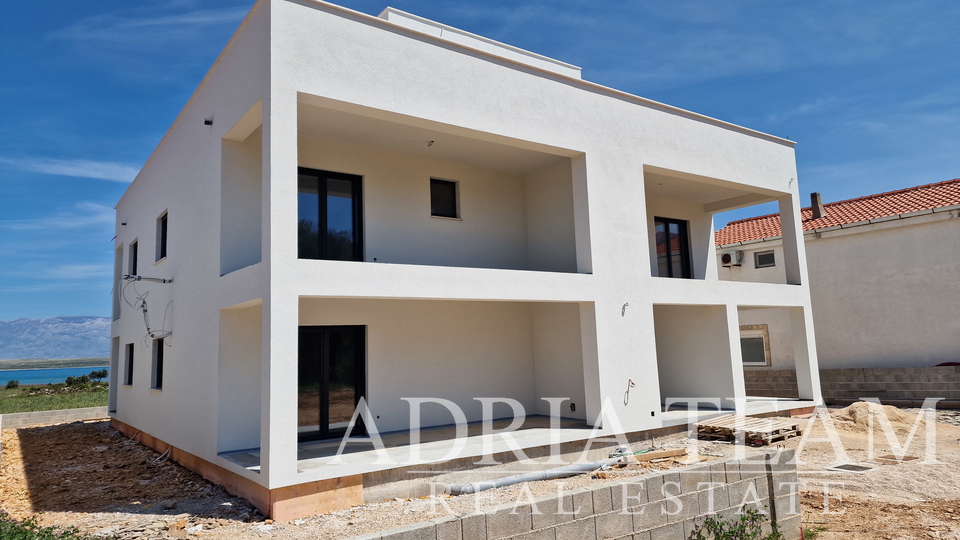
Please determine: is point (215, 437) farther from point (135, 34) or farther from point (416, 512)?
point (135, 34)

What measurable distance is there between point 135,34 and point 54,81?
1545cm

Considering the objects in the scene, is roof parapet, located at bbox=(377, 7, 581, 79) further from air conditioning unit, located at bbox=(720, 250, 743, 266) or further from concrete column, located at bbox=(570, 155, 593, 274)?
air conditioning unit, located at bbox=(720, 250, 743, 266)

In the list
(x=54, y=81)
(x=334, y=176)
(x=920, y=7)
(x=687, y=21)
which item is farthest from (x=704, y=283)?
(x=54, y=81)

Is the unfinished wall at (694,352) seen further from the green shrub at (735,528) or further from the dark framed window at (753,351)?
the green shrub at (735,528)

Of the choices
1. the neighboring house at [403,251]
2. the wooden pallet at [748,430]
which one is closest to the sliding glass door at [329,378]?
the neighboring house at [403,251]

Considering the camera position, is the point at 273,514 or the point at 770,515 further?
the point at 273,514

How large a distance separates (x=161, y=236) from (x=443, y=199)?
6.81 meters

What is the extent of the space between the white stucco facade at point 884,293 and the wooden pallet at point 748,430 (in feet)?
25.8

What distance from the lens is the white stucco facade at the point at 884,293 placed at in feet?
53.2

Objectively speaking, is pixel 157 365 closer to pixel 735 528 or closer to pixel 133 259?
pixel 133 259

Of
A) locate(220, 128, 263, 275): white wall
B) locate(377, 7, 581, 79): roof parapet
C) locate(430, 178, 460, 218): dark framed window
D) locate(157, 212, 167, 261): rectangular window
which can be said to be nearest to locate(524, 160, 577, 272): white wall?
locate(430, 178, 460, 218): dark framed window

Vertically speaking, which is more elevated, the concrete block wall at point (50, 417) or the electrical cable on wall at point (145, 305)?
the electrical cable on wall at point (145, 305)

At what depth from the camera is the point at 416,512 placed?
23.2 ft

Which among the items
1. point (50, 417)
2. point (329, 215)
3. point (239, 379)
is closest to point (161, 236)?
point (329, 215)
